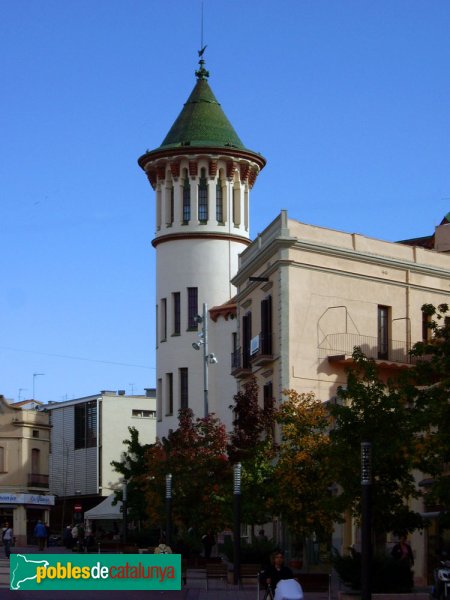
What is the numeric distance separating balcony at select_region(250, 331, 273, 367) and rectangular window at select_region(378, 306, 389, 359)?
4.45 metres

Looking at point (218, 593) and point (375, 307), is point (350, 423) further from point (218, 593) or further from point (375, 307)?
point (375, 307)

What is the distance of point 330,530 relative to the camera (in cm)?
3853

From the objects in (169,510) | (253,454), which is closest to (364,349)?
(253,454)

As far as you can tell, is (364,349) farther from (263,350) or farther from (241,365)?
Answer: (241,365)

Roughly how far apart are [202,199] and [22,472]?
108 feet

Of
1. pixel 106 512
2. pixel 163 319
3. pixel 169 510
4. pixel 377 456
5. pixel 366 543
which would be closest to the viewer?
pixel 366 543

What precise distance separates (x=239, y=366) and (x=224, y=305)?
966cm

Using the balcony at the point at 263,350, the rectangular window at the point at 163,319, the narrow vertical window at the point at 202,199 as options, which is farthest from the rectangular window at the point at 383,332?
the rectangular window at the point at 163,319

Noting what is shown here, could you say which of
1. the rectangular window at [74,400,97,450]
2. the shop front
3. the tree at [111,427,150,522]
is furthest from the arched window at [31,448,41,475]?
the tree at [111,427,150,522]

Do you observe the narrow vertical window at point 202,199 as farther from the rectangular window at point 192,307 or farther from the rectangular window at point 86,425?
the rectangular window at point 86,425

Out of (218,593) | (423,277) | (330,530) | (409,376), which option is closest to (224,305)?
(423,277)

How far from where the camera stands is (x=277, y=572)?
2166cm

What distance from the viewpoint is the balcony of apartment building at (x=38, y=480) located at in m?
95.1

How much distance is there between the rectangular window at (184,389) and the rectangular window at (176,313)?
210 cm
